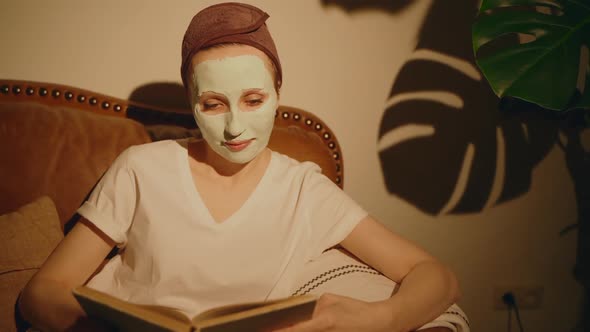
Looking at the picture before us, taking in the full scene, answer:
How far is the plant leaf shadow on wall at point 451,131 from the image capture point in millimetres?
1373

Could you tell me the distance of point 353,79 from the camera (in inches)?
54.1

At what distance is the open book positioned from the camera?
1.70 ft

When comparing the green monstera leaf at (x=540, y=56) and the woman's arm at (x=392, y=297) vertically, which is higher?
the green monstera leaf at (x=540, y=56)

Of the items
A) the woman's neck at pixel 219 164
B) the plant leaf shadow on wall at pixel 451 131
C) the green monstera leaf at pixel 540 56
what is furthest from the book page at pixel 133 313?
the plant leaf shadow on wall at pixel 451 131

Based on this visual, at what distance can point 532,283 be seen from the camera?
68.4 inches

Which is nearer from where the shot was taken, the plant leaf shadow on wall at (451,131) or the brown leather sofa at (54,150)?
the brown leather sofa at (54,150)

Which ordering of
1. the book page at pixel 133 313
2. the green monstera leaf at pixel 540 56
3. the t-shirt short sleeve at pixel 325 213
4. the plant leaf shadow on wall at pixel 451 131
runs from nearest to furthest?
the book page at pixel 133 313
the green monstera leaf at pixel 540 56
the t-shirt short sleeve at pixel 325 213
the plant leaf shadow on wall at pixel 451 131


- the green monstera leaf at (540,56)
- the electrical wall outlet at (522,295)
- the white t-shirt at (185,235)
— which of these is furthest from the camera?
the electrical wall outlet at (522,295)

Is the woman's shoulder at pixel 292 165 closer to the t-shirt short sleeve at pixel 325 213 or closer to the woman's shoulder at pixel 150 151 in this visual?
the t-shirt short sleeve at pixel 325 213

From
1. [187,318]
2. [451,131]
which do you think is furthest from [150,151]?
[451,131]

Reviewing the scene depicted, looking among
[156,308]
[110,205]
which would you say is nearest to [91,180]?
[110,205]

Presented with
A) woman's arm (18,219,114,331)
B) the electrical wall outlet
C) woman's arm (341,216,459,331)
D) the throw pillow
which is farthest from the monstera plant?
the electrical wall outlet

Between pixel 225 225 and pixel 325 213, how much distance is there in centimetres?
24

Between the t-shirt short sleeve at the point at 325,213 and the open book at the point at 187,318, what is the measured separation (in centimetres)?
33
